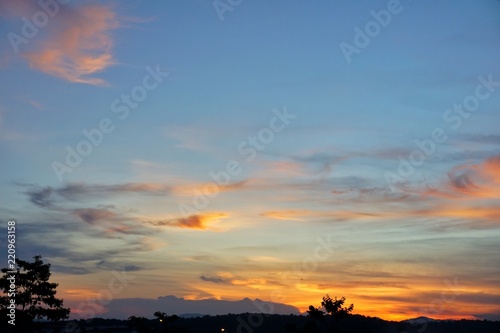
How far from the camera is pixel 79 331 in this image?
267 feet

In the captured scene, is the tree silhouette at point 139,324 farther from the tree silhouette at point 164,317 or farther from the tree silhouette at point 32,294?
the tree silhouette at point 32,294

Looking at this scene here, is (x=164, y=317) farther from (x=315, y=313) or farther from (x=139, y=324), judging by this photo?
(x=315, y=313)

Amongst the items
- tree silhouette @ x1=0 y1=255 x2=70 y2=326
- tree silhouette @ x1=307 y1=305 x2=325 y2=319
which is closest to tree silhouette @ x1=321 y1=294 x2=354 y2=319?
tree silhouette @ x1=307 y1=305 x2=325 y2=319

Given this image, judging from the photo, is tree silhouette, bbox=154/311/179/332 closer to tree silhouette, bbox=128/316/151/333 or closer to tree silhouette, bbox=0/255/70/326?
tree silhouette, bbox=128/316/151/333

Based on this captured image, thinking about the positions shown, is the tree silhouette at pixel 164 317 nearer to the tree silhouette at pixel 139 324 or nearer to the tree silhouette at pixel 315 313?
the tree silhouette at pixel 139 324

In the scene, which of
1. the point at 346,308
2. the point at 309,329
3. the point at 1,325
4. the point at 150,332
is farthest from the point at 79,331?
the point at 346,308

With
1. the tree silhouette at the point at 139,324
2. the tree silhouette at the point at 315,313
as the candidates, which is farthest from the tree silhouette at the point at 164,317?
the tree silhouette at the point at 315,313

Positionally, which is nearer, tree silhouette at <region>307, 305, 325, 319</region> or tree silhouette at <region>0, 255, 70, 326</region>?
tree silhouette at <region>0, 255, 70, 326</region>

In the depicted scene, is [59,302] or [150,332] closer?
[59,302]

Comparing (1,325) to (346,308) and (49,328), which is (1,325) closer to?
(49,328)

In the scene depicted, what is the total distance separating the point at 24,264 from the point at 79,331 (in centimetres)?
2297

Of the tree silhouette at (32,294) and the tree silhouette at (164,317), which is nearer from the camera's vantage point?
the tree silhouette at (32,294)

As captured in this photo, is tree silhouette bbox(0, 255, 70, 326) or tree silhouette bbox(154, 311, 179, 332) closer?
tree silhouette bbox(0, 255, 70, 326)

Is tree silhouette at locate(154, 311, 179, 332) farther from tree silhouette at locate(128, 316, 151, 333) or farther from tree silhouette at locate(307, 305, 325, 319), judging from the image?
tree silhouette at locate(307, 305, 325, 319)
